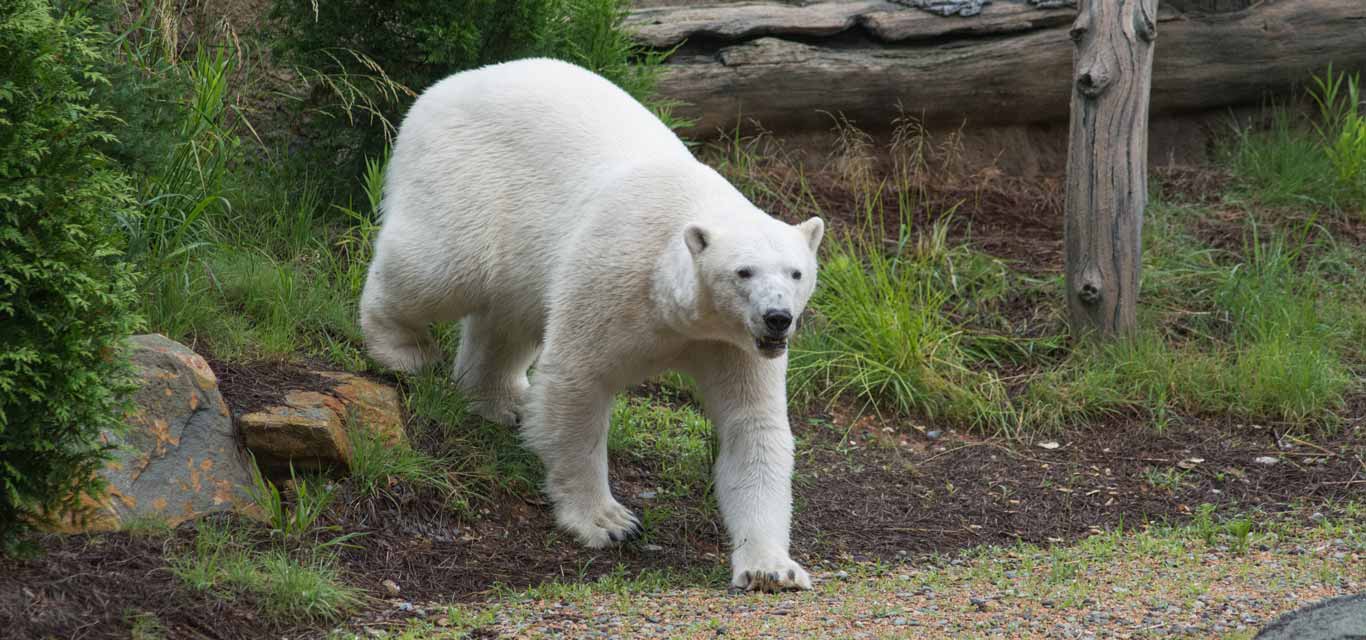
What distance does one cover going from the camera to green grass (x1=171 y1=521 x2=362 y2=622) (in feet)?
13.3

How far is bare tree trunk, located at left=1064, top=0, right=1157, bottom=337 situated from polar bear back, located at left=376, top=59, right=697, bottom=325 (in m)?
2.73

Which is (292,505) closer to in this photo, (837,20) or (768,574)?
(768,574)

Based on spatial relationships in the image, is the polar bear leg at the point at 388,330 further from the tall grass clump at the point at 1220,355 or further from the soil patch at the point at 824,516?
the tall grass clump at the point at 1220,355

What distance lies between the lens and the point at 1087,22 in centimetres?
717

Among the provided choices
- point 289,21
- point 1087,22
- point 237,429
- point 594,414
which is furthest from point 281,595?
point 1087,22

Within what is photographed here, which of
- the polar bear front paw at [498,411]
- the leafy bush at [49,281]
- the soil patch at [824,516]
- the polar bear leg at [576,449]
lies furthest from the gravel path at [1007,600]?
the polar bear front paw at [498,411]

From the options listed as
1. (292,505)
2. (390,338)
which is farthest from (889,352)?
(292,505)

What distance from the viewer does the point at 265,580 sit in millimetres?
4129

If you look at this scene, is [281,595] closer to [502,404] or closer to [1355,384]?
[502,404]

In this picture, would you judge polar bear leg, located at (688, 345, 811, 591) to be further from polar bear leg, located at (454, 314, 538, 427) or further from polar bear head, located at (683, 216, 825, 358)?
polar bear leg, located at (454, 314, 538, 427)

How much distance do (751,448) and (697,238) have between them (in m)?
0.84

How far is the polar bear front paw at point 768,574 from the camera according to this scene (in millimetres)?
4637

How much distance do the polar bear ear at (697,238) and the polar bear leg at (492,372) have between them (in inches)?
62.6

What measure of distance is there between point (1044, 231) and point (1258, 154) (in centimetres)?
178
